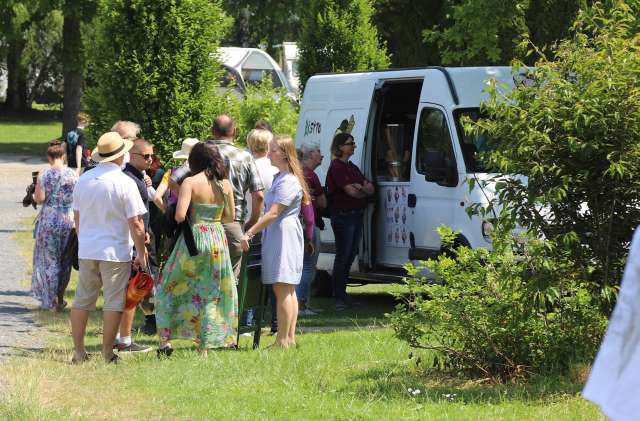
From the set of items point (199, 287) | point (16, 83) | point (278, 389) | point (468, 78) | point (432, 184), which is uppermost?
point (16, 83)

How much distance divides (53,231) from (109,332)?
3547 mm

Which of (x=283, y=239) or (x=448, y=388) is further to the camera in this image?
(x=283, y=239)

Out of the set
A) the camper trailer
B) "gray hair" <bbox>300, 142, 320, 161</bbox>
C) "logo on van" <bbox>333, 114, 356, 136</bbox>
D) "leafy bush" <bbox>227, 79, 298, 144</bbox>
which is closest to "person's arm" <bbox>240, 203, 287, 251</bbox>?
"gray hair" <bbox>300, 142, 320, 161</bbox>

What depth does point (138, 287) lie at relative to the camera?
898 cm

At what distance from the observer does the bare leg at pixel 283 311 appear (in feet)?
30.6

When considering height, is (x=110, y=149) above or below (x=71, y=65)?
below

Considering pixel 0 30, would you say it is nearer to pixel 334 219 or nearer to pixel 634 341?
pixel 334 219

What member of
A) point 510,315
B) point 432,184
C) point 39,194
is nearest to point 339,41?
point 432,184

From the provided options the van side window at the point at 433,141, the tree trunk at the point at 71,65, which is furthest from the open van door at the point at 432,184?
the tree trunk at the point at 71,65

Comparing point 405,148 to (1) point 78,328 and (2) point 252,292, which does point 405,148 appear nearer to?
(2) point 252,292

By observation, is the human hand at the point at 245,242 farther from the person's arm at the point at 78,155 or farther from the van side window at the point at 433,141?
the person's arm at the point at 78,155

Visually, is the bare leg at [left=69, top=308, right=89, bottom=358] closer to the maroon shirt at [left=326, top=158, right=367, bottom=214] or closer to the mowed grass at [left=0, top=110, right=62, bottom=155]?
the maroon shirt at [left=326, top=158, right=367, bottom=214]

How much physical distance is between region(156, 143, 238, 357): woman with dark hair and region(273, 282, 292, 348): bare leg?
0.56 metres

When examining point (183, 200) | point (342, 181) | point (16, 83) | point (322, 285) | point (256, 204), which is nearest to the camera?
point (183, 200)
